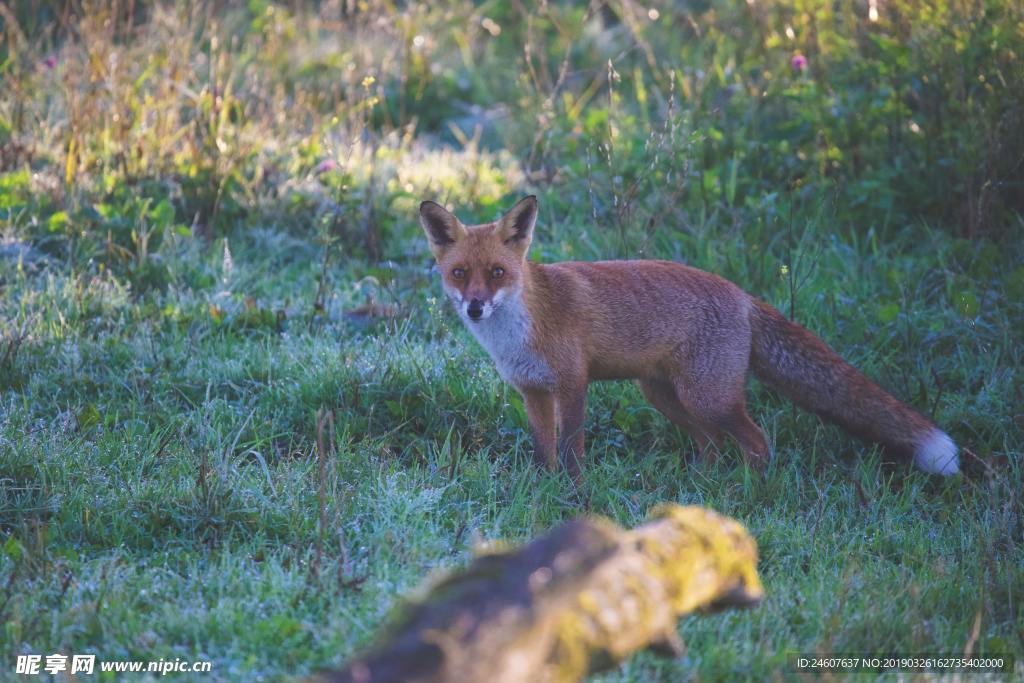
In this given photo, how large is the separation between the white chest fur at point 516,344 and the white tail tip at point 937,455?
1.70m

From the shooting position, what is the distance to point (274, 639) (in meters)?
3.05

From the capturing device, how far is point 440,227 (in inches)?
193

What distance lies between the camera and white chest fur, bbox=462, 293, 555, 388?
4617 mm

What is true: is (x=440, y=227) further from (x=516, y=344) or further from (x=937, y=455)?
(x=937, y=455)

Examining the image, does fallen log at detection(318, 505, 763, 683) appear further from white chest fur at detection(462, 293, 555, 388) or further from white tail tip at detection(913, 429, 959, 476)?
white tail tip at detection(913, 429, 959, 476)

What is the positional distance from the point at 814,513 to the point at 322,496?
2075 mm

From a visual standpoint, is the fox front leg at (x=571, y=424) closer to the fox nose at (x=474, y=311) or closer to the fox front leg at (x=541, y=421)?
the fox front leg at (x=541, y=421)

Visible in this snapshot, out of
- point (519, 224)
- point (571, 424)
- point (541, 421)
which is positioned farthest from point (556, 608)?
point (519, 224)

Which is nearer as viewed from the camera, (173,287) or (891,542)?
(891,542)

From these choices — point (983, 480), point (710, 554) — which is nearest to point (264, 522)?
point (710, 554)

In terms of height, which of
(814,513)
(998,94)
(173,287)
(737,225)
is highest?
(998,94)

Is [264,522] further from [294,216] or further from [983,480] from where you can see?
[294,216]

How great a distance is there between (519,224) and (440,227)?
1.27 feet

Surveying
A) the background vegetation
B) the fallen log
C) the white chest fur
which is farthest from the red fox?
the fallen log
